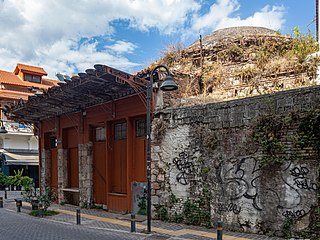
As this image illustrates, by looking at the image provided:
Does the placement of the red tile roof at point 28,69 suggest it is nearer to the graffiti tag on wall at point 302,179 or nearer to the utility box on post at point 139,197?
the utility box on post at point 139,197

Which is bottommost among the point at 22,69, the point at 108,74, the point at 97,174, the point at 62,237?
the point at 62,237

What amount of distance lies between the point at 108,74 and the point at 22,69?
2456cm

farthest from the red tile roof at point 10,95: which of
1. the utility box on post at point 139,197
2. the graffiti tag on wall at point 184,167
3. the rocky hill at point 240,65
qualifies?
the graffiti tag on wall at point 184,167

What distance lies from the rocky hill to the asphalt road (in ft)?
15.1

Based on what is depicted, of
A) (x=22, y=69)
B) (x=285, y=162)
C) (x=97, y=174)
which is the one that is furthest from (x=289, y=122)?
(x=22, y=69)

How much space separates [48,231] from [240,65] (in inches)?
385

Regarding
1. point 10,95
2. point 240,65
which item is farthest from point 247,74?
point 10,95

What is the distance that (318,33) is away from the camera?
1207cm

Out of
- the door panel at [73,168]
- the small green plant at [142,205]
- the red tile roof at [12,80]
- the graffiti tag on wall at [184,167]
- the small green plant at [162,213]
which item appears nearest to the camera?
the graffiti tag on wall at [184,167]

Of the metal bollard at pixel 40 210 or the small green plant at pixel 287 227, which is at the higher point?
the small green plant at pixel 287 227

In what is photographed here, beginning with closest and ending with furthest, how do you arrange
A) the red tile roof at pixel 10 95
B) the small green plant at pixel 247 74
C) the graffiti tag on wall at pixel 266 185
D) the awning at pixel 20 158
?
the graffiti tag on wall at pixel 266 185 → the small green plant at pixel 247 74 → the awning at pixel 20 158 → the red tile roof at pixel 10 95

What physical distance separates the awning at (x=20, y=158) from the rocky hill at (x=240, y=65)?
52.3 feet

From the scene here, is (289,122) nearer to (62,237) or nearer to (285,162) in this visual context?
(285,162)

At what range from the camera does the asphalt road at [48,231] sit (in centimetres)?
826
